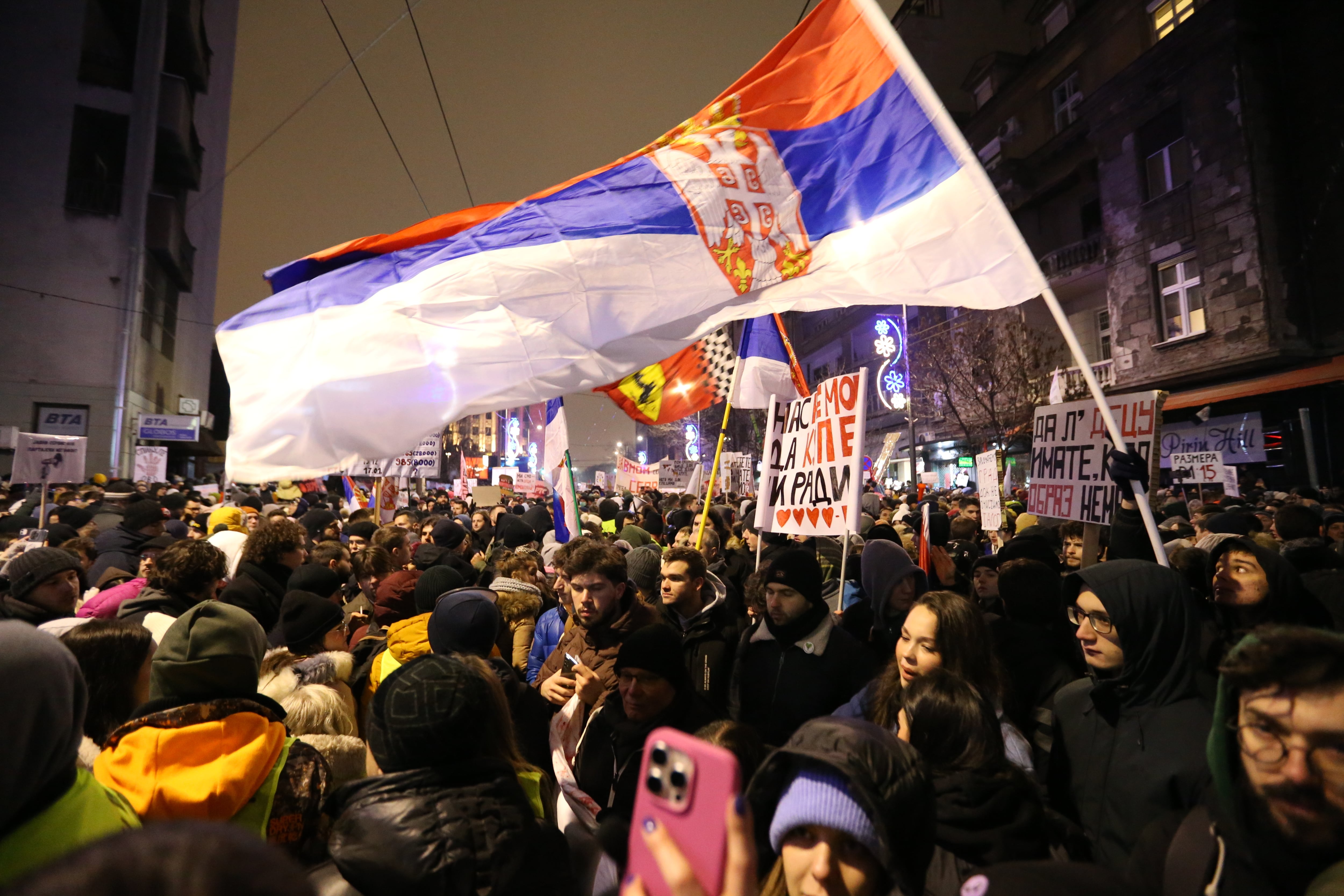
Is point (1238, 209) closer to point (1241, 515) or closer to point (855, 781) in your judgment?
point (1241, 515)

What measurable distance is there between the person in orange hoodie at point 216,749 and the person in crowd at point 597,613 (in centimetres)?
125

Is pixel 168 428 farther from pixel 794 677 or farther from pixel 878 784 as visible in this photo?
pixel 878 784

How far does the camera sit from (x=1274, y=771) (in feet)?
5.06

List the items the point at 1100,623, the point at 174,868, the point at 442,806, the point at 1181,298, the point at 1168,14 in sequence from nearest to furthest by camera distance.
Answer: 1. the point at 174,868
2. the point at 442,806
3. the point at 1100,623
4. the point at 1181,298
5. the point at 1168,14

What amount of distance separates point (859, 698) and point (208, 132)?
49.9m

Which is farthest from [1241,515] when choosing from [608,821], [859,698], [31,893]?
[31,893]

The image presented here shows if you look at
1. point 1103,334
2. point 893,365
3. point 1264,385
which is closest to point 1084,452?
point 1264,385

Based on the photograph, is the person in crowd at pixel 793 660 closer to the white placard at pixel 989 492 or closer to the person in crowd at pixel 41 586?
the person in crowd at pixel 41 586

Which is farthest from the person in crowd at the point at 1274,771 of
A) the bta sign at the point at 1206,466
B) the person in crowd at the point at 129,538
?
the bta sign at the point at 1206,466

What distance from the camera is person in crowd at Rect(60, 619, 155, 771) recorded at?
2.53m

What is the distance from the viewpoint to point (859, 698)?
3330mm

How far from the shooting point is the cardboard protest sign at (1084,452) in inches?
174

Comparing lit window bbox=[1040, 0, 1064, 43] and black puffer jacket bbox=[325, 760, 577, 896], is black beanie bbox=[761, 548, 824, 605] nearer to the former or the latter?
black puffer jacket bbox=[325, 760, 577, 896]

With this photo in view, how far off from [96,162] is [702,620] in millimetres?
38329
